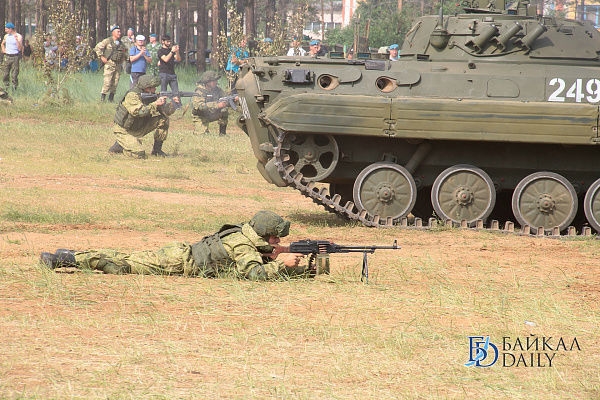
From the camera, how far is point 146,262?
31.3 feet

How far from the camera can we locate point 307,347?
7348 mm

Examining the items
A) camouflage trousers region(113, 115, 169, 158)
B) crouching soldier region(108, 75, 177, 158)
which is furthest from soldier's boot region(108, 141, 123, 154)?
camouflage trousers region(113, 115, 169, 158)

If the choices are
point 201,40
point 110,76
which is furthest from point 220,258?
point 201,40

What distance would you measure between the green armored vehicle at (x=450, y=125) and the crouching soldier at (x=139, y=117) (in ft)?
21.1

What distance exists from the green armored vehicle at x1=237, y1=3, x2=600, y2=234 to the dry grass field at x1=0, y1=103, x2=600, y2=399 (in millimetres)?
535

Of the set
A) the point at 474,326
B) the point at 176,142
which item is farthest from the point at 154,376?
the point at 176,142

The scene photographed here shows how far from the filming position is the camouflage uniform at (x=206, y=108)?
972 inches

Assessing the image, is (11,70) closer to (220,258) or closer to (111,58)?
(111,58)

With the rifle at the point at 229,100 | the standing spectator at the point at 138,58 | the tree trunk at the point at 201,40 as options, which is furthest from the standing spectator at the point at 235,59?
the tree trunk at the point at 201,40

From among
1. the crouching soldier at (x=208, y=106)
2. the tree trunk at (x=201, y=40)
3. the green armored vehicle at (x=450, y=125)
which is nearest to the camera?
the green armored vehicle at (x=450, y=125)

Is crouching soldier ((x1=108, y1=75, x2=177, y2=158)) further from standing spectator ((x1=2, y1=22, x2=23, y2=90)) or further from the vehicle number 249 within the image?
standing spectator ((x1=2, y1=22, x2=23, y2=90))

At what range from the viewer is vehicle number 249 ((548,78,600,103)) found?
1292cm

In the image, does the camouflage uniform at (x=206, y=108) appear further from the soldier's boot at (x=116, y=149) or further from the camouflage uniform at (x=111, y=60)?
the soldier's boot at (x=116, y=149)

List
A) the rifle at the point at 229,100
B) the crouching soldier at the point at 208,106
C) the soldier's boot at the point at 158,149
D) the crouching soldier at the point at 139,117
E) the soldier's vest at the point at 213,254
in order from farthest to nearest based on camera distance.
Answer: the crouching soldier at the point at 208,106
the rifle at the point at 229,100
the soldier's boot at the point at 158,149
the crouching soldier at the point at 139,117
the soldier's vest at the point at 213,254
